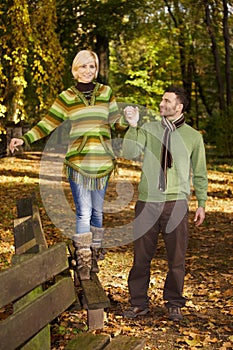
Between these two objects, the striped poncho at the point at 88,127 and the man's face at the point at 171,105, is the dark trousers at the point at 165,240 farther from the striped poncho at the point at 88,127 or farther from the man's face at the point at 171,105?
the man's face at the point at 171,105

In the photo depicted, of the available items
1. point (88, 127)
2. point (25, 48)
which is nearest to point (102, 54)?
point (25, 48)

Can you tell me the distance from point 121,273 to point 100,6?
673 inches

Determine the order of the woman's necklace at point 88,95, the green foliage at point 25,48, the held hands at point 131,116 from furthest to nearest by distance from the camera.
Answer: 1. the green foliage at point 25,48
2. the woman's necklace at point 88,95
3. the held hands at point 131,116

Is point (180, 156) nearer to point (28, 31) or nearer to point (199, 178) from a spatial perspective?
point (199, 178)

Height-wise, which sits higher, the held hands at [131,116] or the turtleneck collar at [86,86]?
the turtleneck collar at [86,86]

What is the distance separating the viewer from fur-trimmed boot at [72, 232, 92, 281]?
5.72 metres

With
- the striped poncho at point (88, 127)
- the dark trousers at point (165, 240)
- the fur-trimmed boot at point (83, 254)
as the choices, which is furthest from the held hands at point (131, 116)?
the fur-trimmed boot at point (83, 254)

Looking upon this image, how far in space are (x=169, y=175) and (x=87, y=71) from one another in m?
1.23

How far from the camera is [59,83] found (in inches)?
679

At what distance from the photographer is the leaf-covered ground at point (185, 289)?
5.45 meters

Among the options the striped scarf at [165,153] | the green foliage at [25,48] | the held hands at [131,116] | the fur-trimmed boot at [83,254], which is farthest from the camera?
the green foliage at [25,48]

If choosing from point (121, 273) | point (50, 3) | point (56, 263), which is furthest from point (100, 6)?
point (56, 263)

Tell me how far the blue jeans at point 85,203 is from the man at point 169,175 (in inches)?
19.6

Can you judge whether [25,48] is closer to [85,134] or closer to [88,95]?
[88,95]
